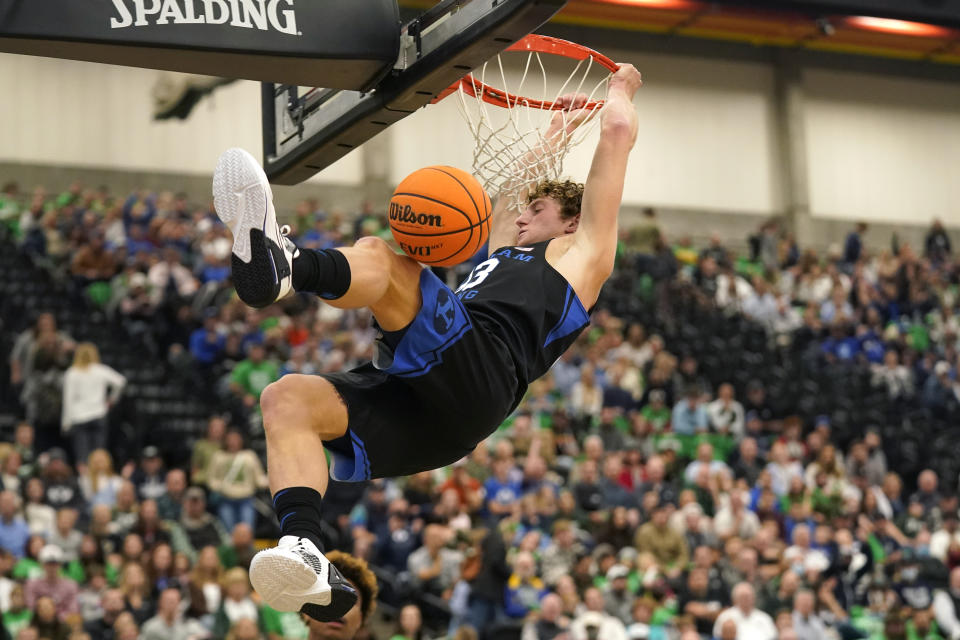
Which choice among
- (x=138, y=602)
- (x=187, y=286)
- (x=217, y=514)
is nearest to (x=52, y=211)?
(x=187, y=286)

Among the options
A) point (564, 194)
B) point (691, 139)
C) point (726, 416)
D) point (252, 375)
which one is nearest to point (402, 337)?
point (564, 194)

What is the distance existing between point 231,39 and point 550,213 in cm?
176

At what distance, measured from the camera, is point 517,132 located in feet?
21.0

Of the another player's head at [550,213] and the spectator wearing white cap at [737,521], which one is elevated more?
the another player's head at [550,213]

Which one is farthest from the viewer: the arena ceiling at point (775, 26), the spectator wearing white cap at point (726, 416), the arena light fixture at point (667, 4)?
the arena ceiling at point (775, 26)

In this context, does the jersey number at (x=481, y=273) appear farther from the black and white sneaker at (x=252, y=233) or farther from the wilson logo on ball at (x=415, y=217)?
the black and white sneaker at (x=252, y=233)

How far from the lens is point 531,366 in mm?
5465

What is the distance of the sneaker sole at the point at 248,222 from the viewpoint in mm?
4422

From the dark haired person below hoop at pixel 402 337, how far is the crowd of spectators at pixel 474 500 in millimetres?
5689

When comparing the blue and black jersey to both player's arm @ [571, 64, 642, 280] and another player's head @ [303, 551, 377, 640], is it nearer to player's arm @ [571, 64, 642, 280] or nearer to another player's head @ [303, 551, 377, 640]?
player's arm @ [571, 64, 642, 280]

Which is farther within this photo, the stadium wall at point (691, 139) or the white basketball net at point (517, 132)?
the stadium wall at point (691, 139)

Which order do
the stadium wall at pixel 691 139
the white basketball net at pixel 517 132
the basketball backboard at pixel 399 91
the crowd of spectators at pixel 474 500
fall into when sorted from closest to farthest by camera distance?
the basketball backboard at pixel 399 91 → the white basketball net at pixel 517 132 → the crowd of spectators at pixel 474 500 → the stadium wall at pixel 691 139

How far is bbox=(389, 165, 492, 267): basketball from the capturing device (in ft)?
15.9

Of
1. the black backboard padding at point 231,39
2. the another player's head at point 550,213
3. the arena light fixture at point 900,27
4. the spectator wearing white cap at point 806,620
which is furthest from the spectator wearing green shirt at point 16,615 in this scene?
the arena light fixture at point 900,27
